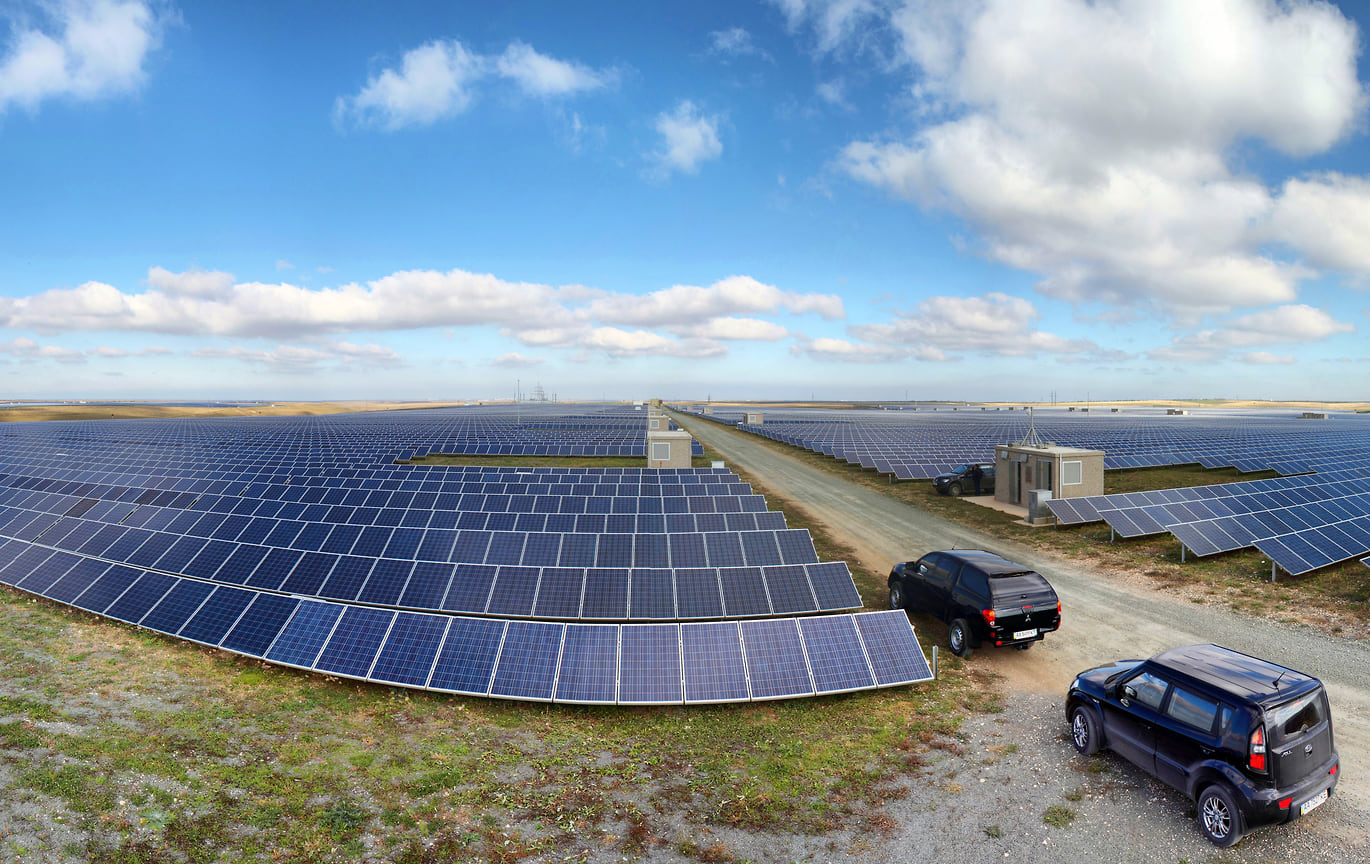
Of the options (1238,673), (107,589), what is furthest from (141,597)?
(1238,673)

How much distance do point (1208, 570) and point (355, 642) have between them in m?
22.5

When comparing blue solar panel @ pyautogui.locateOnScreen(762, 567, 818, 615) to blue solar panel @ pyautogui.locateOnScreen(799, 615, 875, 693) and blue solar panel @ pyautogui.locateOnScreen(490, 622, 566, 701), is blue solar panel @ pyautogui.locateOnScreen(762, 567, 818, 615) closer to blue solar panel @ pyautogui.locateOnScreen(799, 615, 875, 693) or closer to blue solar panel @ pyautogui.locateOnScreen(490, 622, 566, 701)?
blue solar panel @ pyautogui.locateOnScreen(799, 615, 875, 693)

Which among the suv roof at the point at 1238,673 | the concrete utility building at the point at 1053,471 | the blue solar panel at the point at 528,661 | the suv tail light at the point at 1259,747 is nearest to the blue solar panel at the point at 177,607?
the blue solar panel at the point at 528,661

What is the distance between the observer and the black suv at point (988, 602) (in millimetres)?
11453

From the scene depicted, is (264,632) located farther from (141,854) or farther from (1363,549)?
(1363,549)

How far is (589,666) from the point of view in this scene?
9.66 m

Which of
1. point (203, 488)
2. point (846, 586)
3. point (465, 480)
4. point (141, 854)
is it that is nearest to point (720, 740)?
point (846, 586)

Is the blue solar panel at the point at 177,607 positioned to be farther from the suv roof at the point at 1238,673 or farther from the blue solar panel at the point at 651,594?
the suv roof at the point at 1238,673

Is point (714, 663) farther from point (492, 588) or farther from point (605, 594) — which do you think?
point (492, 588)

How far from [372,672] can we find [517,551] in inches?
244

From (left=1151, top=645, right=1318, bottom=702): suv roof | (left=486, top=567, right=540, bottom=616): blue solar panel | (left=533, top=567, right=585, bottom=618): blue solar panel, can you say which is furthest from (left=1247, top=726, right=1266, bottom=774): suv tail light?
(left=486, top=567, right=540, bottom=616): blue solar panel

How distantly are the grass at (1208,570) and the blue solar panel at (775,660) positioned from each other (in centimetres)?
660

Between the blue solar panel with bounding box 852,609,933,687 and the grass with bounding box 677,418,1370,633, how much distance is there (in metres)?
5.45

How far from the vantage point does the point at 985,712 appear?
9.78 metres
